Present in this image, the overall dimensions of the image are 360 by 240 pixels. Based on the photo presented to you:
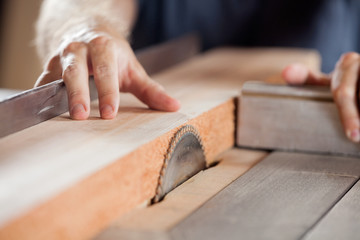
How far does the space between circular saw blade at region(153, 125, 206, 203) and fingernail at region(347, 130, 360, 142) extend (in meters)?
0.28

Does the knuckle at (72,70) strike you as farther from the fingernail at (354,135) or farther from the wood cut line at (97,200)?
the fingernail at (354,135)

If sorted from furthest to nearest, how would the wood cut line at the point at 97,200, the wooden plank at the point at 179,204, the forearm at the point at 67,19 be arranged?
1. the forearm at the point at 67,19
2. the wooden plank at the point at 179,204
3. the wood cut line at the point at 97,200

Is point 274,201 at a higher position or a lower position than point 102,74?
lower

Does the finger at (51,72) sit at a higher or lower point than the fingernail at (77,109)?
higher

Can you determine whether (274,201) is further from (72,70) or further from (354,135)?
(72,70)

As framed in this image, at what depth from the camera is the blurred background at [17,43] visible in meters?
Answer: 2.59

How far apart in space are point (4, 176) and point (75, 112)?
26 centimetres

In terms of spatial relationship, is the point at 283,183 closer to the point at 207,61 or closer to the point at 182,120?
the point at 182,120

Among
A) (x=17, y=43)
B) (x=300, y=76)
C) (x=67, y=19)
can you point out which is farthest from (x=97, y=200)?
(x=17, y=43)

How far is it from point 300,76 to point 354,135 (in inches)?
8.1

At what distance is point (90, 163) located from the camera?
2.01 feet

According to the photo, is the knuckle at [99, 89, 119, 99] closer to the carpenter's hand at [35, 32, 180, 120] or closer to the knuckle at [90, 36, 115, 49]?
the carpenter's hand at [35, 32, 180, 120]

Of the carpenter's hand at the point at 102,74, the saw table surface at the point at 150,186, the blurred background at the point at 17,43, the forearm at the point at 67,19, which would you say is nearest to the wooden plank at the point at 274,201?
the saw table surface at the point at 150,186

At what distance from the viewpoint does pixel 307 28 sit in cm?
184
